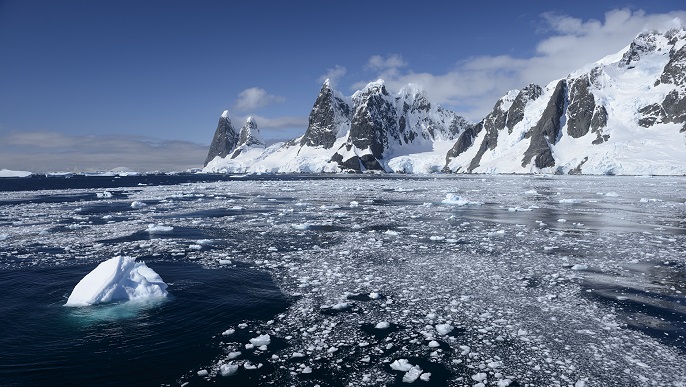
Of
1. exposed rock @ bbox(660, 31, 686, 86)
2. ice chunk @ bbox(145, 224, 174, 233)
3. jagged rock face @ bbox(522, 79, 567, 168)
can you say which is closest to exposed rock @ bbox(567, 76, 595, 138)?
jagged rock face @ bbox(522, 79, 567, 168)

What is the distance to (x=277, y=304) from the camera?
11148 mm

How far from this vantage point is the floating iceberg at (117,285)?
11203 millimetres

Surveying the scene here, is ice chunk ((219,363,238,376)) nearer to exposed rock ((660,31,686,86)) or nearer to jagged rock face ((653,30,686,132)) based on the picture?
jagged rock face ((653,30,686,132))

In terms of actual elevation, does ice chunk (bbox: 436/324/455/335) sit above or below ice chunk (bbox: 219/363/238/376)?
below

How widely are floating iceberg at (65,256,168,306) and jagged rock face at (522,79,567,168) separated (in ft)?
589

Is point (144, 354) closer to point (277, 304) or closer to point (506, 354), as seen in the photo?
point (277, 304)

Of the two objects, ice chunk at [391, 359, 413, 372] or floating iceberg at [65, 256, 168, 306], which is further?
floating iceberg at [65, 256, 168, 306]

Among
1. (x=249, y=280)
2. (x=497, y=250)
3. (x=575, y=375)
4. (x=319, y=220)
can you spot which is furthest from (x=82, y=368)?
(x=319, y=220)

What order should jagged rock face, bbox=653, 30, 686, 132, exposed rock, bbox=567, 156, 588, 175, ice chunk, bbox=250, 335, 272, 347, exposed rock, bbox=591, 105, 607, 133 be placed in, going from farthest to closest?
exposed rock, bbox=591, 105, 607, 133, exposed rock, bbox=567, 156, 588, 175, jagged rock face, bbox=653, 30, 686, 132, ice chunk, bbox=250, 335, 272, 347

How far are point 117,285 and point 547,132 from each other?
200104 mm

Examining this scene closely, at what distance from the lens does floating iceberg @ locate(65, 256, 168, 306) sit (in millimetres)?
11203

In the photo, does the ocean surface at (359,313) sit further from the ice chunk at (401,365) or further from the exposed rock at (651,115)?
the exposed rock at (651,115)

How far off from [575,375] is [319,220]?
2226 cm

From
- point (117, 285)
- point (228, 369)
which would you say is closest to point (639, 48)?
point (117, 285)
